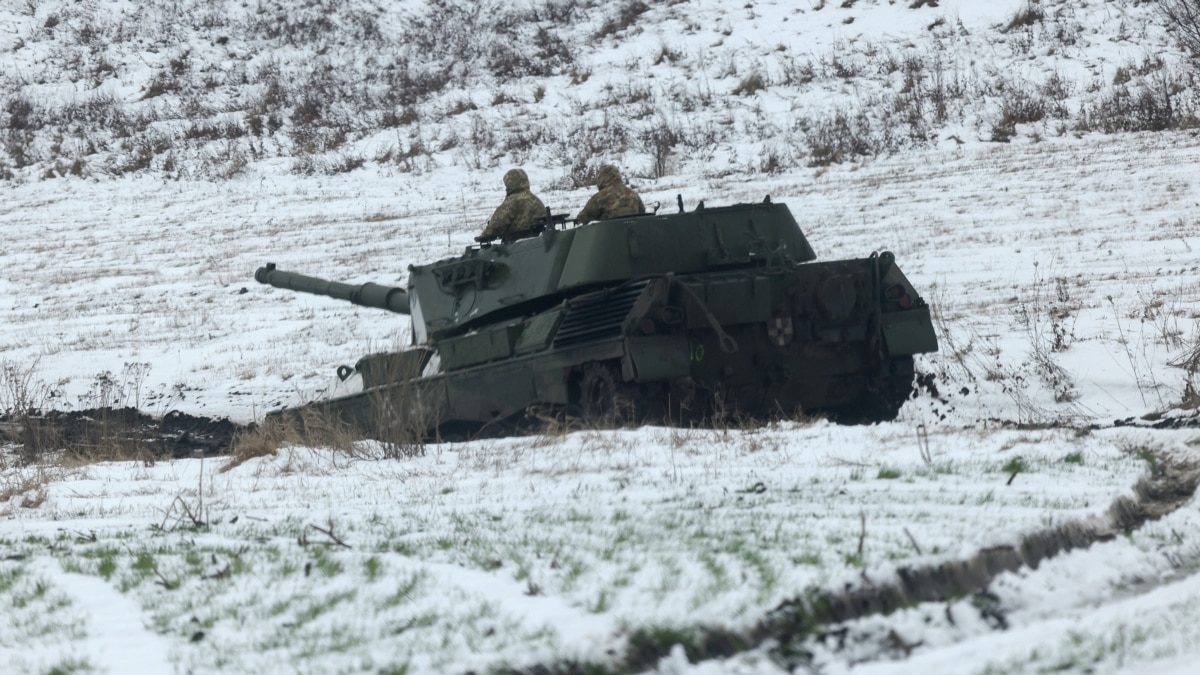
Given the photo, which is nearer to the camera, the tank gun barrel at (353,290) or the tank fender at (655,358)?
the tank fender at (655,358)

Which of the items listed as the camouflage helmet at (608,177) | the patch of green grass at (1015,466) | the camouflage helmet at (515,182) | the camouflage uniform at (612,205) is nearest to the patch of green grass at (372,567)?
the patch of green grass at (1015,466)

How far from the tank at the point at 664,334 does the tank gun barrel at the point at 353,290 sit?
1.75 meters

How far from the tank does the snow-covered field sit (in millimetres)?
926

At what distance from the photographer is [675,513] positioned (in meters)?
5.52

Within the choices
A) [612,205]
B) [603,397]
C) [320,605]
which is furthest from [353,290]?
Answer: [320,605]

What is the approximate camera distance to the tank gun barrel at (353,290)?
12.6m

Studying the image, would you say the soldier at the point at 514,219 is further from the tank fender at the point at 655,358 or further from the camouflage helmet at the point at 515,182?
the tank fender at the point at 655,358

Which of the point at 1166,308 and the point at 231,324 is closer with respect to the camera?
the point at 1166,308

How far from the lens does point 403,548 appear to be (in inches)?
204

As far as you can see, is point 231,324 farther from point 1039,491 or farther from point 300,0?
point 300,0

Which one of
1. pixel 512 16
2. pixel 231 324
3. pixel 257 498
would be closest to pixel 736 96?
pixel 512 16

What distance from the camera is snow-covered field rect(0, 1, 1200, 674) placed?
382 centimetres

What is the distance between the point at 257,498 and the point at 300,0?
2841 cm

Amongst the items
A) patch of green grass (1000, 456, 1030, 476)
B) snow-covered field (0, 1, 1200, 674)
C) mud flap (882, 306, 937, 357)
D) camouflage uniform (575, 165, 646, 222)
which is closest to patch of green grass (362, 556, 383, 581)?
snow-covered field (0, 1, 1200, 674)
